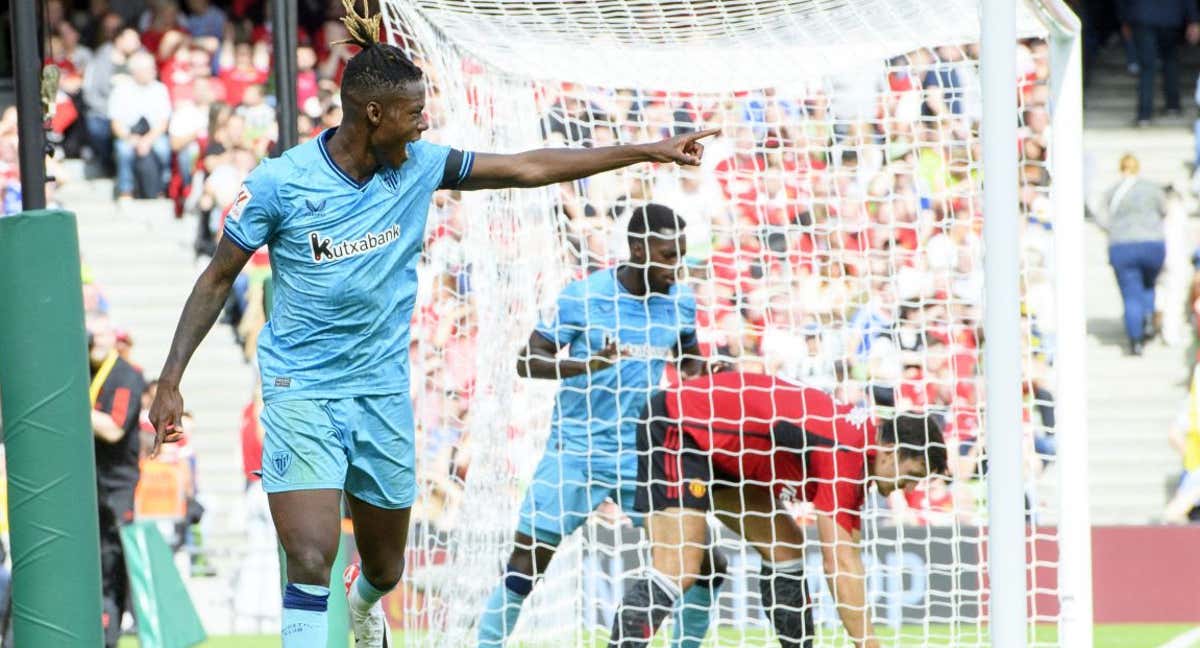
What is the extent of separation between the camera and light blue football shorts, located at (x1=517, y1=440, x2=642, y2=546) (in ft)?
26.4

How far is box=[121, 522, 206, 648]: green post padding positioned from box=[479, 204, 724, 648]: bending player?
93.2 inches

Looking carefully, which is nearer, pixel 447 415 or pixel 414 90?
pixel 414 90

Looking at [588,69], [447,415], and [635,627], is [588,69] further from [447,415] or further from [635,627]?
[635,627]

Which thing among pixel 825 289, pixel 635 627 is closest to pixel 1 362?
pixel 635 627

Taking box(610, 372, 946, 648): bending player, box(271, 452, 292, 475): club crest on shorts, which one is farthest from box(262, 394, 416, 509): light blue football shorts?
box(610, 372, 946, 648): bending player

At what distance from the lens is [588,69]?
825 centimetres

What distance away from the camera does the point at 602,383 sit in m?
8.24

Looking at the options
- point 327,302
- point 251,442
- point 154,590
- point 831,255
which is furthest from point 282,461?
point 251,442

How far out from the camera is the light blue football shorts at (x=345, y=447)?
5.36m

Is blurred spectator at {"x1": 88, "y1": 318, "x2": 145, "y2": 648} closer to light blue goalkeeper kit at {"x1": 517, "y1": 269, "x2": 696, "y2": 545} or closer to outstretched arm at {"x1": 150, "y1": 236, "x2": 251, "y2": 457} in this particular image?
light blue goalkeeper kit at {"x1": 517, "y1": 269, "x2": 696, "y2": 545}

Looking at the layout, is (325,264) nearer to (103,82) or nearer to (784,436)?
(784,436)

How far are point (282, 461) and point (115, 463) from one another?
462cm

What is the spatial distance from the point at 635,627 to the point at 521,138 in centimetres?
242

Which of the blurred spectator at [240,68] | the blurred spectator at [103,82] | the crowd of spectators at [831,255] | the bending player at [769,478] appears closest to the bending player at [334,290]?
the bending player at [769,478]
